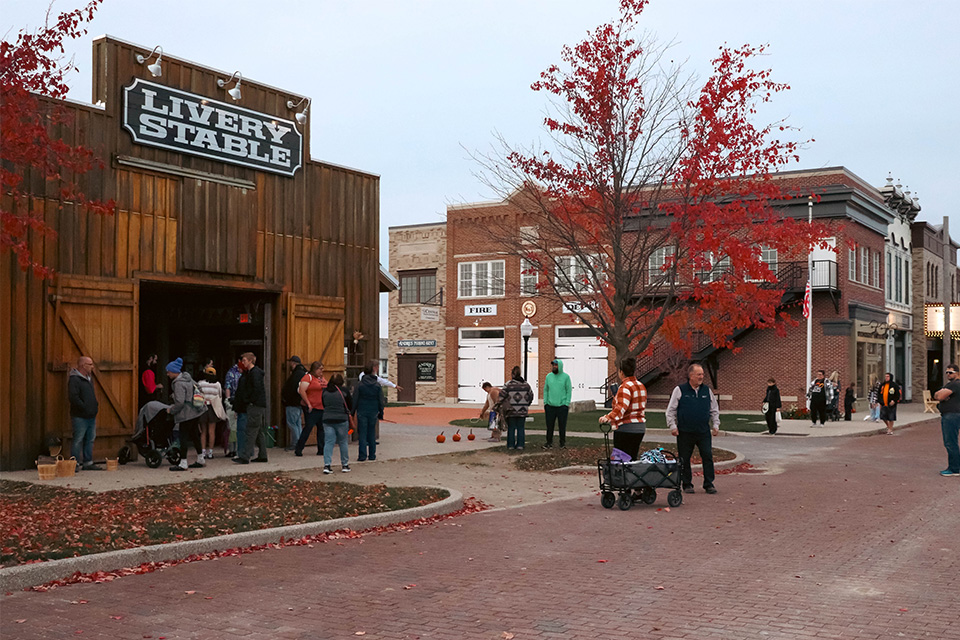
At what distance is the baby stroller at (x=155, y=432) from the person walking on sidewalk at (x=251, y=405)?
1.20m

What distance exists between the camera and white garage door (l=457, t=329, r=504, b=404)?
45.4 meters

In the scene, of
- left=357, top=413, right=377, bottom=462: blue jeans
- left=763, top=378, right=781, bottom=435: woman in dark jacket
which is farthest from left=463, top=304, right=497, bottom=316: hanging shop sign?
left=357, top=413, right=377, bottom=462: blue jeans

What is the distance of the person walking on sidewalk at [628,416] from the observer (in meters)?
12.5

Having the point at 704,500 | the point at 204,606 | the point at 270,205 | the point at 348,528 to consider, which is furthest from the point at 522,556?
the point at 270,205

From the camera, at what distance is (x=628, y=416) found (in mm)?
Answer: 12688

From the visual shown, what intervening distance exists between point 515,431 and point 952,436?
787 centimetres

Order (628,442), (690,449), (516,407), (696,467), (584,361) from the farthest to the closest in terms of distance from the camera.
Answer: (584,361)
(516,407)
(696,467)
(690,449)
(628,442)

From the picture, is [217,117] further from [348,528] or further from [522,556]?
[522,556]

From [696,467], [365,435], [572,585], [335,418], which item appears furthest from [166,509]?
[696,467]

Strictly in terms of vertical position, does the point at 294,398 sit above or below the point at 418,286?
below

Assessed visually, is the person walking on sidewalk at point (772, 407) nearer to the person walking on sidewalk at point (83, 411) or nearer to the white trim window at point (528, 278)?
the white trim window at point (528, 278)

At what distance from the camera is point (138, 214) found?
16.3 m

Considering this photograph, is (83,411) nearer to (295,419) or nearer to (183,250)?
(183,250)

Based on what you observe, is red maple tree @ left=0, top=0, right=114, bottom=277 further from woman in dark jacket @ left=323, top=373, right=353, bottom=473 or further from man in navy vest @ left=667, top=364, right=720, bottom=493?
man in navy vest @ left=667, top=364, right=720, bottom=493
